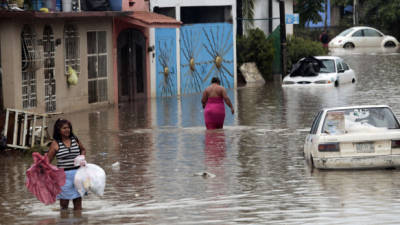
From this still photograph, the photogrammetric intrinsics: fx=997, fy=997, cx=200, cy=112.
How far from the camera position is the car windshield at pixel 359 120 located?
16516 mm

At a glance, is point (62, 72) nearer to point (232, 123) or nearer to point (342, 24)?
point (232, 123)

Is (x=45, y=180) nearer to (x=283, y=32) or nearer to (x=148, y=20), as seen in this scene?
(x=148, y=20)

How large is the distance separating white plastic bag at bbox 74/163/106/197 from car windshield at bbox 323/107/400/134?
15.9ft

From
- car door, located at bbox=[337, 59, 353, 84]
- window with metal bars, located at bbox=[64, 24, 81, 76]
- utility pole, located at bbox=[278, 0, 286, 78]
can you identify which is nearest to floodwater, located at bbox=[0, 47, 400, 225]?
window with metal bars, located at bbox=[64, 24, 81, 76]

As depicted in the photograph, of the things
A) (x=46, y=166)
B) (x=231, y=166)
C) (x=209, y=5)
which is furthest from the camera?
(x=209, y=5)

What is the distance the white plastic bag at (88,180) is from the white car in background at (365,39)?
54902mm

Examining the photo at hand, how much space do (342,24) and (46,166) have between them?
2549 inches

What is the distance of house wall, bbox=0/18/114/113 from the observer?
1047 inches

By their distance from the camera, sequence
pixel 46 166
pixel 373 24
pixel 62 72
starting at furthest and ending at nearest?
pixel 373 24, pixel 62 72, pixel 46 166

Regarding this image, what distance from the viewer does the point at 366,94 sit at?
34.4 m

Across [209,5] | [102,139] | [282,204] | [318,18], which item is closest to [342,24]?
[318,18]

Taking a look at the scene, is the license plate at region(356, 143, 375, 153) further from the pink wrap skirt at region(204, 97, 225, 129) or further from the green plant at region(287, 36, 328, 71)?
the green plant at region(287, 36, 328, 71)

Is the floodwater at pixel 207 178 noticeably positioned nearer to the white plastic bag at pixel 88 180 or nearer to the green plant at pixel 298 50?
the white plastic bag at pixel 88 180

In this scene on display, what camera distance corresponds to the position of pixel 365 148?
16.2 m
